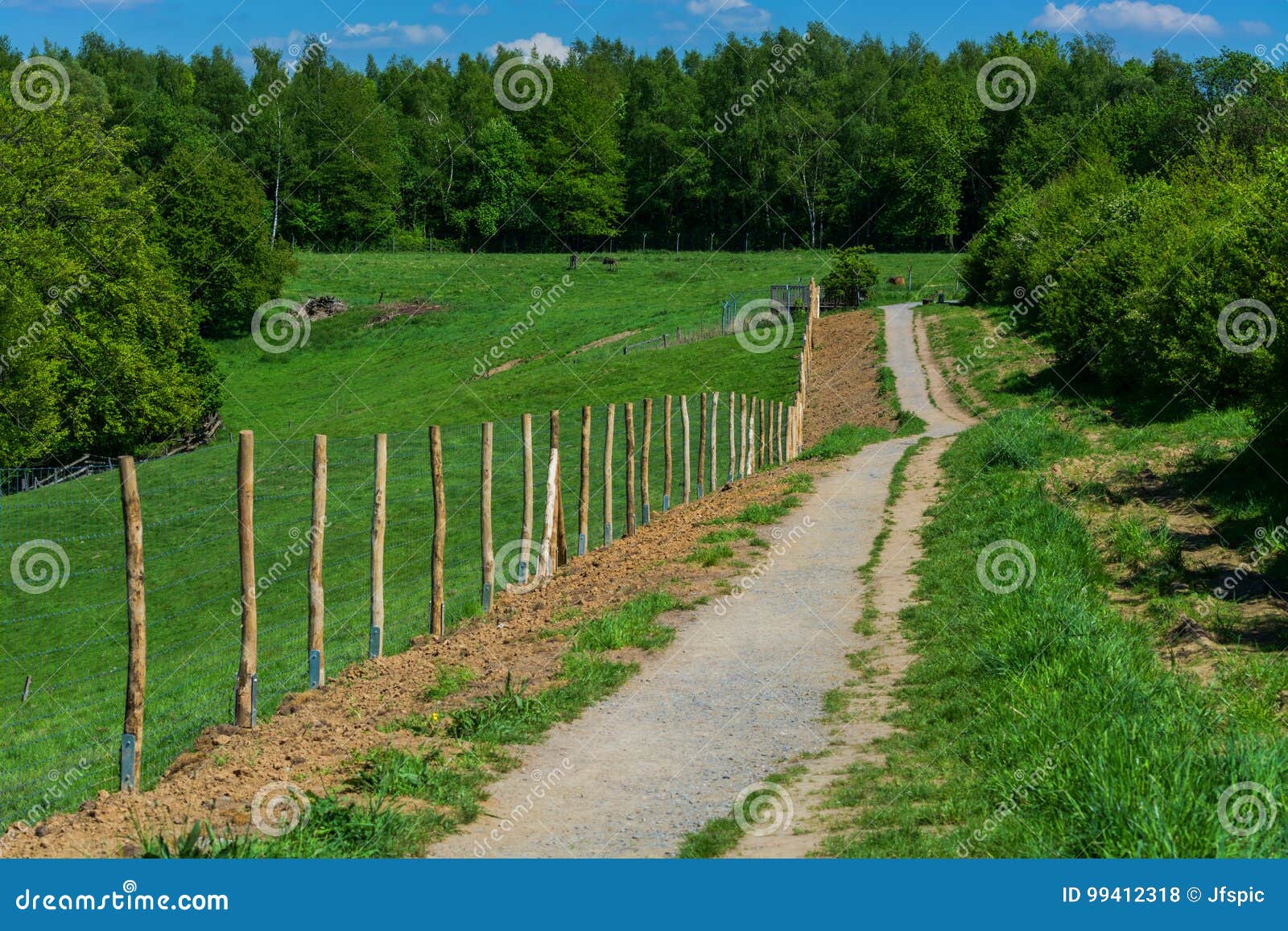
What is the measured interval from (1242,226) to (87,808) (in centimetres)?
1940

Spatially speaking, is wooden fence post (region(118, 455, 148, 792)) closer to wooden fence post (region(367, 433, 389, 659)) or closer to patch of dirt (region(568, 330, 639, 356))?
wooden fence post (region(367, 433, 389, 659))

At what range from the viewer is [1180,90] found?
9331 centimetres

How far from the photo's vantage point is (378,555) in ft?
39.1

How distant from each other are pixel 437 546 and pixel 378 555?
3.59ft

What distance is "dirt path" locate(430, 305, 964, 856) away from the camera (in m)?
6.99

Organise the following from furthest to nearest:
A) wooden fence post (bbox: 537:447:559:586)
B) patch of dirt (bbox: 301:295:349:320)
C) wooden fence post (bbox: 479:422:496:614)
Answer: patch of dirt (bbox: 301:295:349:320)
wooden fence post (bbox: 537:447:559:586)
wooden fence post (bbox: 479:422:496:614)

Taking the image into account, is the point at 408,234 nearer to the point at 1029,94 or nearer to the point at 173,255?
the point at 173,255

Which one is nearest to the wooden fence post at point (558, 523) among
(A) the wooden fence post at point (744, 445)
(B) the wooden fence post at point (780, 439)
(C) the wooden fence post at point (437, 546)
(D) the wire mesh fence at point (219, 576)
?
(D) the wire mesh fence at point (219, 576)

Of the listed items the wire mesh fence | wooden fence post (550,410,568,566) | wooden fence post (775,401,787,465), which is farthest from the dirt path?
wooden fence post (775,401,787,465)

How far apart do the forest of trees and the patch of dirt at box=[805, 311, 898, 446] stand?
8284 mm

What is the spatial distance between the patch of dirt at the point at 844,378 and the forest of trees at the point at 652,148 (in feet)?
27.2

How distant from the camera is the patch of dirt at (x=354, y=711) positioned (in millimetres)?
7031

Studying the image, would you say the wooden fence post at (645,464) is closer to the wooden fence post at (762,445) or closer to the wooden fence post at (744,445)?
the wooden fence post at (744,445)

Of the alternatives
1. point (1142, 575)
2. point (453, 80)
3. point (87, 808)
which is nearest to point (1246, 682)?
point (1142, 575)
